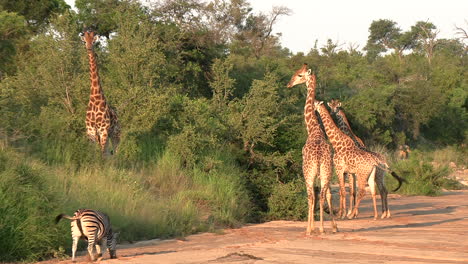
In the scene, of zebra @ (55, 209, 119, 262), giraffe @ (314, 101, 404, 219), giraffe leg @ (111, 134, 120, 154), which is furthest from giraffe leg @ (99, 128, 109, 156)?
zebra @ (55, 209, 119, 262)

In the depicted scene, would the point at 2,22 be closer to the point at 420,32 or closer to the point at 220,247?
the point at 220,247

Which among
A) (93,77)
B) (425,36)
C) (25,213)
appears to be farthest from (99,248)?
(425,36)

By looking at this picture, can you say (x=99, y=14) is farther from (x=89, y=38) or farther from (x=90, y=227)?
(x=90, y=227)

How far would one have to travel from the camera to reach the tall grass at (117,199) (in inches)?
325

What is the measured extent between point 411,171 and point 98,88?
1143cm

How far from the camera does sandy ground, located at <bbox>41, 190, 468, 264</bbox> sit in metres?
7.96

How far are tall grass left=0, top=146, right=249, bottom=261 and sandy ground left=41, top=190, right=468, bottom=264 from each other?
1.52 feet

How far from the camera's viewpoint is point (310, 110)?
468 inches

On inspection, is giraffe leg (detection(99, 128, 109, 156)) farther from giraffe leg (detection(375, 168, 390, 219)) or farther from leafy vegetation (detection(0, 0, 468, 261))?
giraffe leg (detection(375, 168, 390, 219))

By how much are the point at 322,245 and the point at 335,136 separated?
4767mm

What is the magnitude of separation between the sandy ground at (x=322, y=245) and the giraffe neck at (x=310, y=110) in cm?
170

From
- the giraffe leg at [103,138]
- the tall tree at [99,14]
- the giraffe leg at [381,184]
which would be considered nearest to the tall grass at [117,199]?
the giraffe leg at [103,138]

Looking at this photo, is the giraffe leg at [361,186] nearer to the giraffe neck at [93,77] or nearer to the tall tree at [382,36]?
the giraffe neck at [93,77]

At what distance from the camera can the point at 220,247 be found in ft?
29.3
